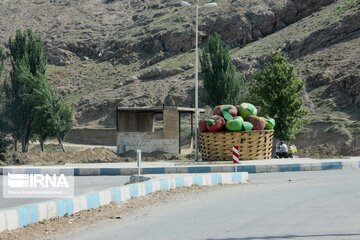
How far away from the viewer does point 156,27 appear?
90.7 m

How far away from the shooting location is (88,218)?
12.8 metres

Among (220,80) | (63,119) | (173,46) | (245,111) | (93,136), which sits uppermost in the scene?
(173,46)

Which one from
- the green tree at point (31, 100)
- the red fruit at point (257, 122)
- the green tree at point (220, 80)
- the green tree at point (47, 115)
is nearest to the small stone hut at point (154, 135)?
the red fruit at point (257, 122)

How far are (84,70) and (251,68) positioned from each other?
25782 millimetres

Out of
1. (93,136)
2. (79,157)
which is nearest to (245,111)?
(79,157)

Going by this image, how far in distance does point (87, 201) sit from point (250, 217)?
10.8ft

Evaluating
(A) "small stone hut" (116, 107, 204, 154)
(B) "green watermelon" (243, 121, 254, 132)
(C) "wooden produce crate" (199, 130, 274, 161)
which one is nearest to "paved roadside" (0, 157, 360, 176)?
(C) "wooden produce crate" (199, 130, 274, 161)

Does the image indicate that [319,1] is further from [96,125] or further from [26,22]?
[26,22]

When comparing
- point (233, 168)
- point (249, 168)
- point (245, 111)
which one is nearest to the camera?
point (249, 168)

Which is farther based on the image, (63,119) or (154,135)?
(63,119)

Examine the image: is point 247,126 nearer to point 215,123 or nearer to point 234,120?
point 234,120

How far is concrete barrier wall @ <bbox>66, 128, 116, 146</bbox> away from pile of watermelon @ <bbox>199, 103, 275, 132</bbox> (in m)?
31.5

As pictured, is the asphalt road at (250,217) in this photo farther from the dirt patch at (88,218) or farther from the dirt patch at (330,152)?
the dirt patch at (330,152)

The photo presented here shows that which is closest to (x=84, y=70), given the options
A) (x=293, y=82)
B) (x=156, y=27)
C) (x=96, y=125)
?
(x=156, y=27)
